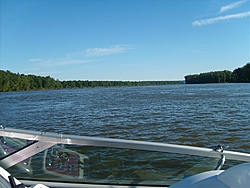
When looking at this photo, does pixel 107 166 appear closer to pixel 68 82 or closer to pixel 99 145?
pixel 99 145

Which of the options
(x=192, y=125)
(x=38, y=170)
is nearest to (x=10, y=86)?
(x=192, y=125)

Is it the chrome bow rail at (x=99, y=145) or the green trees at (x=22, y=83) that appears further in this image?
the green trees at (x=22, y=83)

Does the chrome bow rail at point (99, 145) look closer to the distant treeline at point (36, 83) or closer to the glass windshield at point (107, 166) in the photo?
the glass windshield at point (107, 166)

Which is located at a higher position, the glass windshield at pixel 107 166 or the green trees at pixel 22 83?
the green trees at pixel 22 83

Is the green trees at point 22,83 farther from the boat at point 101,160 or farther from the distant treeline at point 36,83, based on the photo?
the boat at point 101,160

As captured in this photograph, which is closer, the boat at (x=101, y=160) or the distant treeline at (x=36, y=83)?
the boat at (x=101, y=160)

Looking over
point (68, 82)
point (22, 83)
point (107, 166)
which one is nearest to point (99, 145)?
point (107, 166)

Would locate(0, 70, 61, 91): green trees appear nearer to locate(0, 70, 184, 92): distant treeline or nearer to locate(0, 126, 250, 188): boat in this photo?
locate(0, 70, 184, 92): distant treeline

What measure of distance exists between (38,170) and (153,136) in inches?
272

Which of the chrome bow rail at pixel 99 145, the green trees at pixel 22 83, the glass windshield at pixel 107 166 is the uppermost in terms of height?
the green trees at pixel 22 83

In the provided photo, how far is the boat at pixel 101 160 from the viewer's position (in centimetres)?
239

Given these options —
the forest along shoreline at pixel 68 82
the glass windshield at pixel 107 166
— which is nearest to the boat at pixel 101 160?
the glass windshield at pixel 107 166

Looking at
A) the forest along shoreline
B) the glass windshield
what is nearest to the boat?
the glass windshield

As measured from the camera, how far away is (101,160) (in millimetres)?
2508
